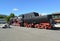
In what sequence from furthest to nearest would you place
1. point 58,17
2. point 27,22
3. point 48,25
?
1. point 58,17
2. point 27,22
3. point 48,25

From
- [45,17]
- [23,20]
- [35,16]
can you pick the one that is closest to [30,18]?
[35,16]

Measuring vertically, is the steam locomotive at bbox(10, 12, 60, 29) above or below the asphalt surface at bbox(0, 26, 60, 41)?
above

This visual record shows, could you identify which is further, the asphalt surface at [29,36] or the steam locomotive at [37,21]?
the steam locomotive at [37,21]

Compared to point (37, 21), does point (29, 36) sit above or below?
below

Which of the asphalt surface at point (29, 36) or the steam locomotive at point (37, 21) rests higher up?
the steam locomotive at point (37, 21)

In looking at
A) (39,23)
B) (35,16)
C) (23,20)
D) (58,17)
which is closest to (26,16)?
(23,20)

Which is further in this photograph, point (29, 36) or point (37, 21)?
point (37, 21)

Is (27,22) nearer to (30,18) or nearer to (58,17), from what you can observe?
(30,18)

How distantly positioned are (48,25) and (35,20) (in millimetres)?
5984

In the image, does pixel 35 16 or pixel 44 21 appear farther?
pixel 35 16

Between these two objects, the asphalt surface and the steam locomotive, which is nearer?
the asphalt surface

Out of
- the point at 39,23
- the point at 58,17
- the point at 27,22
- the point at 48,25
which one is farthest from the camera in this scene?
the point at 58,17

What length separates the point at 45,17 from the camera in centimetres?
3338

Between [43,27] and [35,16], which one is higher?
[35,16]
